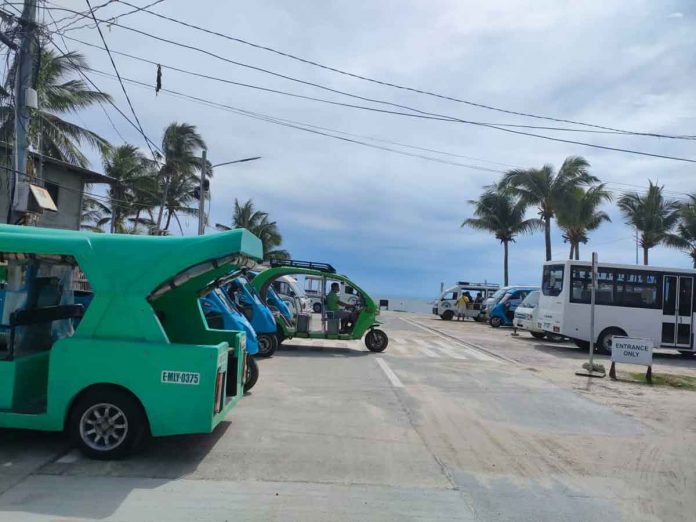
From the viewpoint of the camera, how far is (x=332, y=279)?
16484 millimetres

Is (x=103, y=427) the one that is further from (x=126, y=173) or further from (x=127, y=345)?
(x=126, y=173)

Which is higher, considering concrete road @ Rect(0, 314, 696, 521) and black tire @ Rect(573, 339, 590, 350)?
black tire @ Rect(573, 339, 590, 350)

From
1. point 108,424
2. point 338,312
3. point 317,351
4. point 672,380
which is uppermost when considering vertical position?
point 338,312

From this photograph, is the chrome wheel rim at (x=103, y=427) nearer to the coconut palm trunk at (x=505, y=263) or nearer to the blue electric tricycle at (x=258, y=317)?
the blue electric tricycle at (x=258, y=317)

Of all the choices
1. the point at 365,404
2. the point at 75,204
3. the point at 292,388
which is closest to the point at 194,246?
the point at 365,404

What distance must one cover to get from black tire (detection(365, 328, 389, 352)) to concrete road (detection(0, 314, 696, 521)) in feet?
22.4

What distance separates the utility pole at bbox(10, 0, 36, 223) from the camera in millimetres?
12477

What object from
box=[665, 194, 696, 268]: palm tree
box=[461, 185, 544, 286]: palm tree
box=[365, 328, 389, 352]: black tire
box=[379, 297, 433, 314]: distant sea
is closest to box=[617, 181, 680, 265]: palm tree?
box=[665, 194, 696, 268]: palm tree

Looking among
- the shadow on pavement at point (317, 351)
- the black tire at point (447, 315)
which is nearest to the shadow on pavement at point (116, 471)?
the shadow on pavement at point (317, 351)

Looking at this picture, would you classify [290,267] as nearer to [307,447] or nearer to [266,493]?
[307,447]

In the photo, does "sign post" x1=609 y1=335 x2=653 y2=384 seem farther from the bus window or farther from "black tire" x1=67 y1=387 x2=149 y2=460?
"black tire" x1=67 y1=387 x2=149 y2=460

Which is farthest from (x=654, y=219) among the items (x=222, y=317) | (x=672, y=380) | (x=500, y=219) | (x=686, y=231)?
(x=222, y=317)

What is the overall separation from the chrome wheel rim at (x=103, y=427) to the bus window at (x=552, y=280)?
16.8 meters

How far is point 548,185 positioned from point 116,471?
118ft
